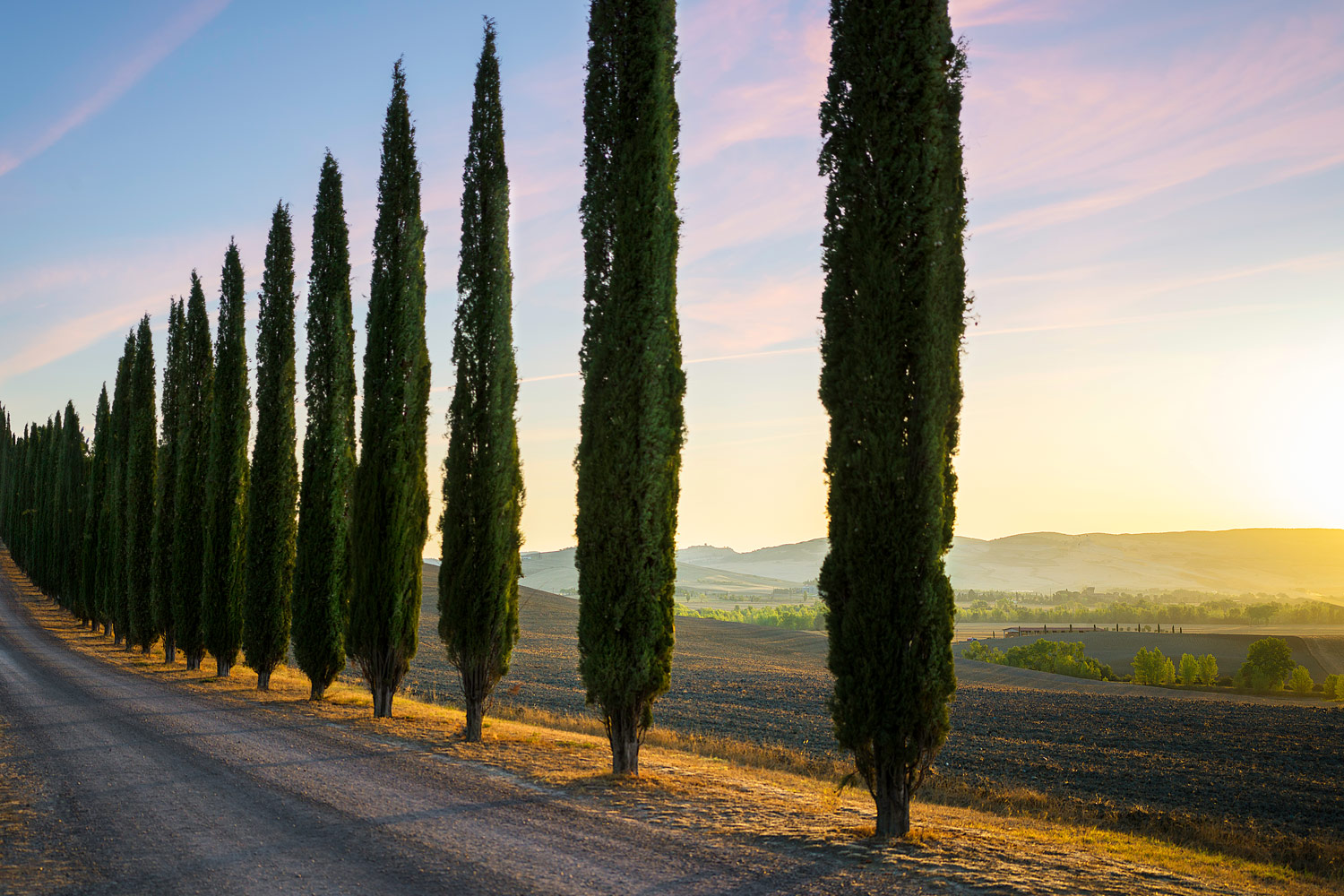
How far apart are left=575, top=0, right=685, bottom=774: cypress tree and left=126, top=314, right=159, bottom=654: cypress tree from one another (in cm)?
2602

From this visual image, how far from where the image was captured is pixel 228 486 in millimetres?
24172

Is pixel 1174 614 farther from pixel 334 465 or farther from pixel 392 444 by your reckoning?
pixel 392 444

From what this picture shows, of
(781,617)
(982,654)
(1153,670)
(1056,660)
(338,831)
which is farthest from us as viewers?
(781,617)

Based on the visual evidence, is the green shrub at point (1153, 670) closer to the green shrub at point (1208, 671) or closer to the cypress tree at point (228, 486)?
the green shrub at point (1208, 671)

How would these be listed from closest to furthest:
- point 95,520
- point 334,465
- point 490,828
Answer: point 490,828, point 334,465, point 95,520

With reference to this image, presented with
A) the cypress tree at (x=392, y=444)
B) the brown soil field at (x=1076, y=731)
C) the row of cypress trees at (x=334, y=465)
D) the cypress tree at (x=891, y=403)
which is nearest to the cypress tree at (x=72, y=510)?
the row of cypress trees at (x=334, y=465)

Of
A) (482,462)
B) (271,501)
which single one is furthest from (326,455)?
(482,462)

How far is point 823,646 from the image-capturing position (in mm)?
75250

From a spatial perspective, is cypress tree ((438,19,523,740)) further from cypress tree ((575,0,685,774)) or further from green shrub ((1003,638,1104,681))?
green shrub ((1003,638,1104,681))

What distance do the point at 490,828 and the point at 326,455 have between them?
13691 millimetres

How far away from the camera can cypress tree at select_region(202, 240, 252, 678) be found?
76.2 feet

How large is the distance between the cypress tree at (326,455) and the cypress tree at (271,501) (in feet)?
7.54

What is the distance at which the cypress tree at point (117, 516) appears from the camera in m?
33.7

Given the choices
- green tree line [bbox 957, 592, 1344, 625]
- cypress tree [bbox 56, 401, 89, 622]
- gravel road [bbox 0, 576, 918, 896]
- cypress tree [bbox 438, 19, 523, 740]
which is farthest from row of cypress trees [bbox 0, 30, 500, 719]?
green tree line [bbox 957, 592, 1344, 625]
